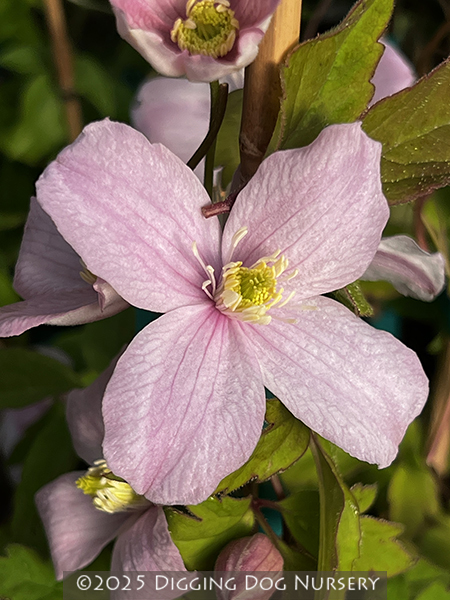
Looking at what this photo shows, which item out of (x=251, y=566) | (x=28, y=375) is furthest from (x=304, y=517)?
(x=28, y=375)

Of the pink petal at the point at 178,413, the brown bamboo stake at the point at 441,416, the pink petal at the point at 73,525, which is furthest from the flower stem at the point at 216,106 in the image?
the brown bamboo stake at the point at 441,416

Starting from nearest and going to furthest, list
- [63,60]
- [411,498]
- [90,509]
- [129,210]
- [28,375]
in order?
[129,210] → [90,509] → [28,375] → [411,498] → [63,60]

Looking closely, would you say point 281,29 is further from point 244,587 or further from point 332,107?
point 244,587

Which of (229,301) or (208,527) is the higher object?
(229,301)

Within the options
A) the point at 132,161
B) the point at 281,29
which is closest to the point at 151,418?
the point at 132,161

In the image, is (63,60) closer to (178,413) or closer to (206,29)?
(206,29)

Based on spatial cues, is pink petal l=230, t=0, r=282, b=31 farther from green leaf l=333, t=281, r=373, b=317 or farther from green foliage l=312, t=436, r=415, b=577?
green foliage l=312, t=436, r=415, b=577

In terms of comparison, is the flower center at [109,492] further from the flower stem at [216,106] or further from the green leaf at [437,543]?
the green leaf at [437,543]
